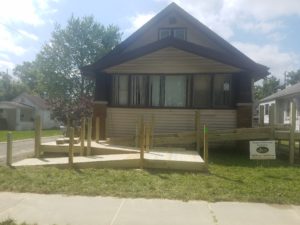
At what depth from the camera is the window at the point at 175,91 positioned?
15562 mm

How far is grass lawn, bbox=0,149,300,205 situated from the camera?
747cm

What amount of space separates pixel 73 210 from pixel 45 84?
45410 millimetres

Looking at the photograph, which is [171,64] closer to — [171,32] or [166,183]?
[171,32]

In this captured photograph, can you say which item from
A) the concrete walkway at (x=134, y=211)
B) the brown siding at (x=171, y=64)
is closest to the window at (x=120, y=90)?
the brown siding at (x=171, y=64)

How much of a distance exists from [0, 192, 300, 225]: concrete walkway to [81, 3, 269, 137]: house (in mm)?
8453

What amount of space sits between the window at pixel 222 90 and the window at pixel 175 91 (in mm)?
1315

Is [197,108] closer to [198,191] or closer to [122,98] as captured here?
[122,98]

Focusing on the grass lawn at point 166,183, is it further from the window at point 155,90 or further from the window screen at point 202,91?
the window at point 155,90

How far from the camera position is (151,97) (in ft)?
51.9

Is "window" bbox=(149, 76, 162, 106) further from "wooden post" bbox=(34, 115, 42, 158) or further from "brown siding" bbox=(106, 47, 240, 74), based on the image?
"wooden post" bbox=(34, 115, 42, 158)

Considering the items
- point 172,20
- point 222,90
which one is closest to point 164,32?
point 172,20

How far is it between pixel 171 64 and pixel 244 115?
144 inches

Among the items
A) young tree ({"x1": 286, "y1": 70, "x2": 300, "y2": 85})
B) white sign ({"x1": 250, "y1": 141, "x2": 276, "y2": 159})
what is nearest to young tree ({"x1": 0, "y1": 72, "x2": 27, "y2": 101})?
young tree ({"x1": 286, "y1": 70, "x2": 300, "y2": 85})

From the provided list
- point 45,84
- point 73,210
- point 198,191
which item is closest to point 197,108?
point 198,191
